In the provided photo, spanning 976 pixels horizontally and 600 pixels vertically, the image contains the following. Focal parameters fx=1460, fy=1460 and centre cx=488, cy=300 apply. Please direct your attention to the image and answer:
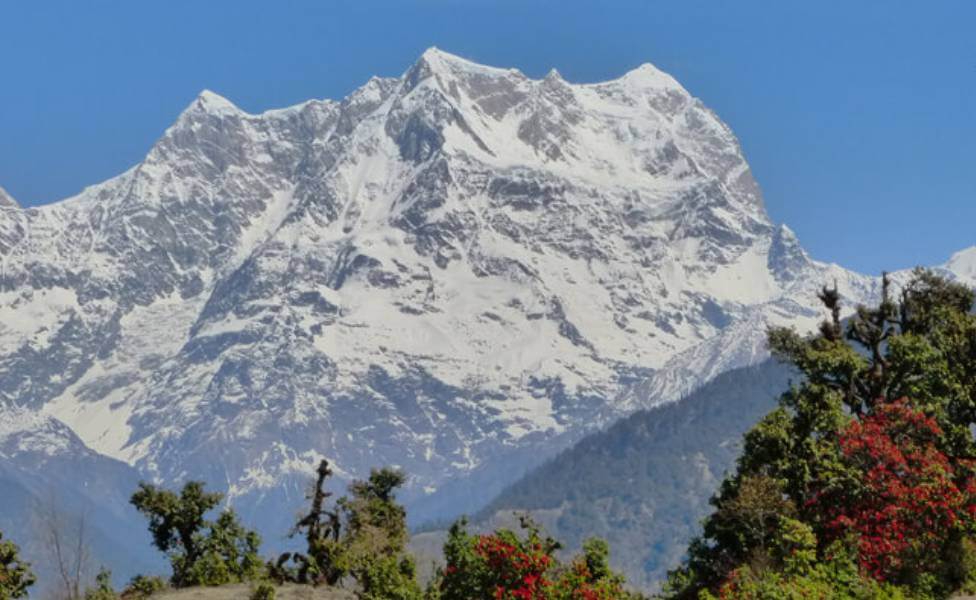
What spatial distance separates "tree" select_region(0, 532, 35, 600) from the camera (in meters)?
90.2

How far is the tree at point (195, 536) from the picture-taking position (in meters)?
97.8

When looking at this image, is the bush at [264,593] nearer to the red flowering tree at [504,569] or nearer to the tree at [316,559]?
the red flowering tree at [504,569]

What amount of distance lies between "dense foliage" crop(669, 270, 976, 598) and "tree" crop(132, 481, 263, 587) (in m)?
31.3

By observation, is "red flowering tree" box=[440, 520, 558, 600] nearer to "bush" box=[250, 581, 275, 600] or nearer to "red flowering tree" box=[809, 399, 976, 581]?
"bush" box=[250, 581, 275, 600]

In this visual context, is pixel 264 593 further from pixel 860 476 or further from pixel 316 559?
pixel 860 476

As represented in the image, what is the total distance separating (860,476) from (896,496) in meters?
3.49

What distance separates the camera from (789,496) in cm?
8100

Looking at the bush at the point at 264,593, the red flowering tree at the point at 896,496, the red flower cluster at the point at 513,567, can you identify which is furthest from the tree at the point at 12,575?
the red flowering tree at the point at 896,496

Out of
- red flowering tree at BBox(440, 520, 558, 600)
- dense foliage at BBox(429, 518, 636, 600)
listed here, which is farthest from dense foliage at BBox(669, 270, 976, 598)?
red flowering tree at BBox(440, 520, 558, 600)

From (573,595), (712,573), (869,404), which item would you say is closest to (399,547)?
(712,573)

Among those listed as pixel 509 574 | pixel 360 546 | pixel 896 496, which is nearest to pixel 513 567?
pixel 509 574

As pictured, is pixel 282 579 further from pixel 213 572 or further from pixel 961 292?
pixel 961 292

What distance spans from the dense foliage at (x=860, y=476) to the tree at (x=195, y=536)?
3128 cm

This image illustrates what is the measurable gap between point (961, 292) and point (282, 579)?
169 feet
